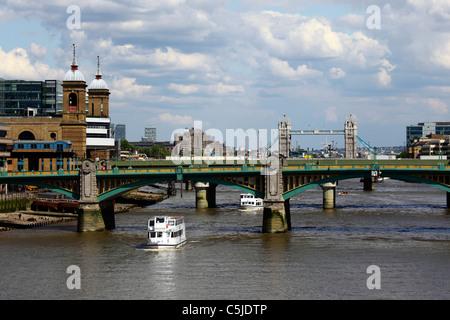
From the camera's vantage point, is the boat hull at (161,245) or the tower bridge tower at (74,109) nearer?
the boat hull at (161,245)

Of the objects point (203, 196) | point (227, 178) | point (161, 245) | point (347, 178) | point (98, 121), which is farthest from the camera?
point (98, 121)

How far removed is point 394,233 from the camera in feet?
291

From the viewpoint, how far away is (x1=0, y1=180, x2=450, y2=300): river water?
5753 cm

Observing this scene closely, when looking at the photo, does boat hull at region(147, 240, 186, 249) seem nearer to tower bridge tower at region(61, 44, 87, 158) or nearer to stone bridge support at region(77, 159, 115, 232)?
stone bridge support at region(77, 159, 115, 232)

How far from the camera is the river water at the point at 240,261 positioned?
57531 mm

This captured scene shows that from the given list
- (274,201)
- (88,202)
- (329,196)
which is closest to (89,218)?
(88,202)

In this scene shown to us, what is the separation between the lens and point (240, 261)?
6975 centimetres

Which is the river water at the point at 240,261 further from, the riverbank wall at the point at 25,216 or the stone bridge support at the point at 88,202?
the riverbank wall at the point at 25,216

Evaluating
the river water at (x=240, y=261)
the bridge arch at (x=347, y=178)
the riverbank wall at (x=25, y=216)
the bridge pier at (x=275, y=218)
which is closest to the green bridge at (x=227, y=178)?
the bridge arch at (x=347, y=178)

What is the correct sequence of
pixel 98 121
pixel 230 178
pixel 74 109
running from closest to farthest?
pixel 230 178 → pixel 74 109 → pixel 98 121

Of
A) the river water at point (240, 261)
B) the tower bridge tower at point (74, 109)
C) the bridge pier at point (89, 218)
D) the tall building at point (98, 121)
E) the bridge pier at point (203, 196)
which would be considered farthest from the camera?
the tall building at point (98, 121)

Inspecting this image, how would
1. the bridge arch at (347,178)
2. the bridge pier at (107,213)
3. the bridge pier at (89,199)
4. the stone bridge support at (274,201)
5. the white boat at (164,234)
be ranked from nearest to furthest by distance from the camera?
the white boat at (164,234)
the stone bridge support at (274,201)
the bridge arch at (347,178)
the bridge pier at (89,199)
the bridge pier at (107,213)

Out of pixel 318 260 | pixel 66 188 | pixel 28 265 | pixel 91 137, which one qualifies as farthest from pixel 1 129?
pixel 318 260

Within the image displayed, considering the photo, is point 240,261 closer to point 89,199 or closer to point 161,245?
point 161,245
